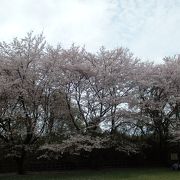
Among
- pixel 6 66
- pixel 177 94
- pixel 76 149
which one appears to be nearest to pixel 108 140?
pixel 76 149

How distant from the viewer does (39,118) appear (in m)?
20.1

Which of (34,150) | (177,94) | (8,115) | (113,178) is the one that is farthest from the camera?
(177,94)

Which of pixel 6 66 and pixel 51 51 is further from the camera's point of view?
pixel 51 51

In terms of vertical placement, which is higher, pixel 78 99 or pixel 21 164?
pixel 78 99

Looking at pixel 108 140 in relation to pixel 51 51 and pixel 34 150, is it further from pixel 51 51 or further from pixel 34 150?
pixel 51 51

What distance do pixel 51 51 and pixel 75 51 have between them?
67.2 inches

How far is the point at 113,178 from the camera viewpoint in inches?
672

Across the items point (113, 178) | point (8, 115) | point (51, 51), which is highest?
point (51, 51)

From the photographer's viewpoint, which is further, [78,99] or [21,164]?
[78,99]

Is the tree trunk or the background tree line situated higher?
the background tree line

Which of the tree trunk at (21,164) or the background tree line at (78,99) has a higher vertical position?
the background tree line at (78,99)

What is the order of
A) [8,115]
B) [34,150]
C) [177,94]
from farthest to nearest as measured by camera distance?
[177,94]
[34,150]
[8,115]

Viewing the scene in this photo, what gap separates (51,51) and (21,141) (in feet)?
17.9

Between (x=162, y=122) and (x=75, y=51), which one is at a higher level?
(x=75, y=51)
